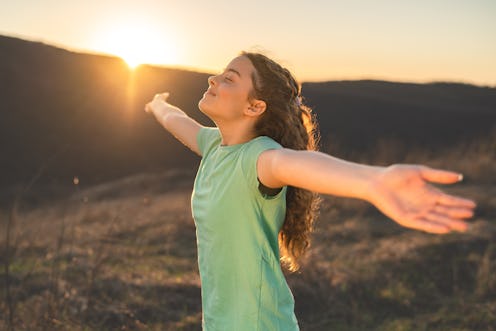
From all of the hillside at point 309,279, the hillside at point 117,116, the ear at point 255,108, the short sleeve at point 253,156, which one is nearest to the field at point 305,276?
the hillside at point 309,279

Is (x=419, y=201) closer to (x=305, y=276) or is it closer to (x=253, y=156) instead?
(x=253, y=156)

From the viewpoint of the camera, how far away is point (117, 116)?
19297 millimetres

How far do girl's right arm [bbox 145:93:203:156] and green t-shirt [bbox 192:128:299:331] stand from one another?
68 cm

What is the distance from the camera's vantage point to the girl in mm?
1878

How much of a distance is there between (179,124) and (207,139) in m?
0.43

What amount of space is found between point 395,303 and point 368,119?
50.0 ft

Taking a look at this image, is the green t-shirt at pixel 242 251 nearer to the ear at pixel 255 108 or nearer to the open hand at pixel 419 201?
the ear at pixel 255 108

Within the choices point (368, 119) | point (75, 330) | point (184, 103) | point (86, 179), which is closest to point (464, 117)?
point (368, 119)

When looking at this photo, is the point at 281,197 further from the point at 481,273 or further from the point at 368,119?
the point at 368,119

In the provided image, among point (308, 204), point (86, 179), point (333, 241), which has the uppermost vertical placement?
point (308, 204)

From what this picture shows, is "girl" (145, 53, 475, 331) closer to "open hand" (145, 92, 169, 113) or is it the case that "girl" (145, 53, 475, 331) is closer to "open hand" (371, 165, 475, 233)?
"open hand" (371, 165, 475, 233)

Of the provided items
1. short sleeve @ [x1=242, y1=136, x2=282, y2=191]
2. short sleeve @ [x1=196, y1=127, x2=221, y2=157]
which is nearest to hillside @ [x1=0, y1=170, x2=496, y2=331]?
short sleeve @ [x1=196, y1=127, x2=221, y2=157]

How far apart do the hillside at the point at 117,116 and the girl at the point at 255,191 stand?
1184 cm

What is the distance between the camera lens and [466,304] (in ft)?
15.9
